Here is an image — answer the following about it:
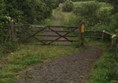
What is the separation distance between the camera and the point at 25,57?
14750 mm

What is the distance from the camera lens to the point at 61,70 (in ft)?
41.7

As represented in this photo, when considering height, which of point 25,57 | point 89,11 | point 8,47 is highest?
point 89,11

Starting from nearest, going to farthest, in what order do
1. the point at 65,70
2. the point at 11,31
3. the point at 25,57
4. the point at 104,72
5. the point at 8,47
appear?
1. the point at 104,72
2. the point at 65,70
3. the point at 25,57
4. the point at 8,47
5. the point at 11,31

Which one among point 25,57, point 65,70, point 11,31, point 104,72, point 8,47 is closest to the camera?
point 104,72

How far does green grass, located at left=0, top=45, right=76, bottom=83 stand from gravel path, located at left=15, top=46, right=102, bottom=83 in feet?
1.71

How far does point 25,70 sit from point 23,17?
30.5 ft

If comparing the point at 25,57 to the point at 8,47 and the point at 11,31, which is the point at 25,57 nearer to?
the point at 8,47

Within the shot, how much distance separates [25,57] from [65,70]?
113 inches

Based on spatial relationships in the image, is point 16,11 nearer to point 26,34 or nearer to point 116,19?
point 26,34

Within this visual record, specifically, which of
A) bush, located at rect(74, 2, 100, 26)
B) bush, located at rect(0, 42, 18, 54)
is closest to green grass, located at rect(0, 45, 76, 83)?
bush, located at rect(0, 42, 18, 54)

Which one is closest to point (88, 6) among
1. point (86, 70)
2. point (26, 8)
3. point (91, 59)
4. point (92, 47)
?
point (26, 8)

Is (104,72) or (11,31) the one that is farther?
(11,31)

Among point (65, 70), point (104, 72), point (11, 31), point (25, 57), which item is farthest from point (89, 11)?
point (104, 72)

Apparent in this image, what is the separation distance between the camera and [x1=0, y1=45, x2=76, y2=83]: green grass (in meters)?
12.0
